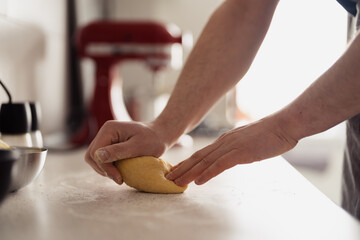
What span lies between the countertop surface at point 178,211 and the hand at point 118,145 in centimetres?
5

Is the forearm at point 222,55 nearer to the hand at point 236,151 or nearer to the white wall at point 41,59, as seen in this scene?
the hand at point 236,151

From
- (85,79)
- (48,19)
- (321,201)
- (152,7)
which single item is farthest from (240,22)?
(152,7)

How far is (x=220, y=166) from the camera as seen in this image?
0.79m

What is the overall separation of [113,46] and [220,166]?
976 mm

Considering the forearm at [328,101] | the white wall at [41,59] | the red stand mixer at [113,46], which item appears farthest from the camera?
the red stand mixer at [113,46]

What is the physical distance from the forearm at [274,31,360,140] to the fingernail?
1.04ft

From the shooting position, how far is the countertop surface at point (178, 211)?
57cm

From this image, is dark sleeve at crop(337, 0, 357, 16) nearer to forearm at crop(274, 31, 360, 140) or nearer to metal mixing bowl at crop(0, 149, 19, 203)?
forearm at crop(274, 31, 360, 140)

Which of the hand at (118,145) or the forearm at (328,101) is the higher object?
the forearm at (328,101)

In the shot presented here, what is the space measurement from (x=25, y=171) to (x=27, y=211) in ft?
0.31

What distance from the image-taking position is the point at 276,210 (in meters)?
0.69

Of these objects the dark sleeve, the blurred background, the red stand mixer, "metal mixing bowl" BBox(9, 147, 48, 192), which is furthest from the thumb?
the blurred background

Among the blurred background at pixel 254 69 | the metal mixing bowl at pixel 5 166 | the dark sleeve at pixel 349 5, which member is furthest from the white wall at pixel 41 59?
the dark sleeve at pixel 349 5

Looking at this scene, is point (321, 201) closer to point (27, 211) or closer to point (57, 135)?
point (27, 211)
